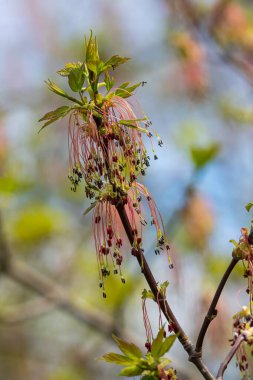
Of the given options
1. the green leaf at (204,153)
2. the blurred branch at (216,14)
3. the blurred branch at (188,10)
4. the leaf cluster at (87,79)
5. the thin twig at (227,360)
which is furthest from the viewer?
the blurred branch at (188,10)

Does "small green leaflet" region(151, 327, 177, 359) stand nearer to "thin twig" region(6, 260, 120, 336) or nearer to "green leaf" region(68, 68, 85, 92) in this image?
"green leaf" region(68, 68, 85, 92)

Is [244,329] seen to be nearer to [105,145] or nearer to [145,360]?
[145,360]

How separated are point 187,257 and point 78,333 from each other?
2.67m

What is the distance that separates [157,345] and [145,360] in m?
0.06

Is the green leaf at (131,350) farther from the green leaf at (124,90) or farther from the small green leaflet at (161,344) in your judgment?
the green leaf at (124,90)

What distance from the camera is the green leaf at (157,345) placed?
1.74m

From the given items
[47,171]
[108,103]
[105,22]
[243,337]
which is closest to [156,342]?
[243,337]

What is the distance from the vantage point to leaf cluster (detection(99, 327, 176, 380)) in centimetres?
176

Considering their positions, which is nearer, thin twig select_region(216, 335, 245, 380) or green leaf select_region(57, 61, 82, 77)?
thin twig select_region(216, 335, 245, 380)

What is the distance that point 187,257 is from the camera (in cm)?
548

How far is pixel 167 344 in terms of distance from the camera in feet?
5.74

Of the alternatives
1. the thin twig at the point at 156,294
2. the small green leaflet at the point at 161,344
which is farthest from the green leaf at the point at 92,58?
the small green leaflet at the point at 161,344

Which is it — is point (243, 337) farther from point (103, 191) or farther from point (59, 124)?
point (59, 124)

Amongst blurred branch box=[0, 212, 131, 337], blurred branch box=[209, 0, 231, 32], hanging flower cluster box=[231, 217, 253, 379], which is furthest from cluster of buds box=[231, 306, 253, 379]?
blurred branch box=[209, 0, 231, 32]
